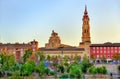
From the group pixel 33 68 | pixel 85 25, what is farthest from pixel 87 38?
pixel 33 68

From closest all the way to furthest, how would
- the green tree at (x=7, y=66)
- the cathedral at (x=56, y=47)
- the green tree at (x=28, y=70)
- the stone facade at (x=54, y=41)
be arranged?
1. the green tree at (x=28, y=70)
2. the green tree at (x=7, y=66)
3. the cathedral at (x=56, y=47)
4. the stone facade at (x=54, y=41)

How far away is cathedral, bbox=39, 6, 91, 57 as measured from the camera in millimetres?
82825

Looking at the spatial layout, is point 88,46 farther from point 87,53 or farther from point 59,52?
point 59,52

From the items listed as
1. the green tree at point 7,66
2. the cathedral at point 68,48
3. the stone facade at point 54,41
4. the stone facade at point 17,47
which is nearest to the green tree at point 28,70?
the green tree at point 7,66

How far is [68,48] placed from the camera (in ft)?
279

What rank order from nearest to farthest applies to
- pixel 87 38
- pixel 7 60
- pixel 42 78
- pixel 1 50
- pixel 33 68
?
pixel 42 78
pixel 33 68
pixel 7 60
pixel 1 50
pixel 87 38

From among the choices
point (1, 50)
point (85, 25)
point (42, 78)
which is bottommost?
point (42, 78)

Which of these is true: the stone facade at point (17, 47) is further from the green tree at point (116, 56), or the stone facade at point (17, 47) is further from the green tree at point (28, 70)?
the green tree at point (28, 70)

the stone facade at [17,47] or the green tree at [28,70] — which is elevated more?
Answer: the stone facade at [17,47]

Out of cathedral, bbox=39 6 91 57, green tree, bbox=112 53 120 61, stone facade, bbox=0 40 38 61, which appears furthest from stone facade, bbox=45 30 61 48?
green tree, bbox=112 53 120 61

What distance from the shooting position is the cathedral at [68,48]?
82825 mm

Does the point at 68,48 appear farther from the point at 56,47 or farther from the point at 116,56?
the point at 116,56

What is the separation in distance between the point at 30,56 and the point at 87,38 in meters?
23.4

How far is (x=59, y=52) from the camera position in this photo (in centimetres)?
8406
